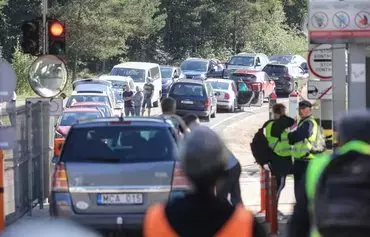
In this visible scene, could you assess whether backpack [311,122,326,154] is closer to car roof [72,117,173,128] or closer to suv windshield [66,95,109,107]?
car roof [72,117,173,128]

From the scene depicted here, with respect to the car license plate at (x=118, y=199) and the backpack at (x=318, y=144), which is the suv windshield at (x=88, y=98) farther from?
the car license plate at (x=118, y=199)

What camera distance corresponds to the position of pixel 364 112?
4.79 meters

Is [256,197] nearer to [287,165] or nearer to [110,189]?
[287,165]

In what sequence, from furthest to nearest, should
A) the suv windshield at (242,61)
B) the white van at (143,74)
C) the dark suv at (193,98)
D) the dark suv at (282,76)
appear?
the suv windshield at (242,61)
the dark suv at (282,76)
the white van at (143,74)
the dark suv at (193,98)

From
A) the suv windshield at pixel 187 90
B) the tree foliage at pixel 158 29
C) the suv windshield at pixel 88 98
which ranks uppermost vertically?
the tree foliage at pixel 158 29

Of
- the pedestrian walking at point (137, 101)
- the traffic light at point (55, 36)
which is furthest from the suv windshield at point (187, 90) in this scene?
the traffic light at point (55, 36)

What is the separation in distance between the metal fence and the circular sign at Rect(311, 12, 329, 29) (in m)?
4.33

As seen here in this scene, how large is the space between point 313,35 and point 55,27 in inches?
198

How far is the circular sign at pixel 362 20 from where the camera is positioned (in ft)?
45.8

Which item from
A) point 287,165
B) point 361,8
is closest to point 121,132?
point 287,165

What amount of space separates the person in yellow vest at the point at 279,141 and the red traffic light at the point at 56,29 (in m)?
4.73

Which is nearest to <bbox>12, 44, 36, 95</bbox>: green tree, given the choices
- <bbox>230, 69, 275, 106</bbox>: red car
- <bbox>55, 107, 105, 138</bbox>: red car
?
<bbox>230, 69, 275, 106</bbox>: red car

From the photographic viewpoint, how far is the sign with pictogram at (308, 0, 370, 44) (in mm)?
14008

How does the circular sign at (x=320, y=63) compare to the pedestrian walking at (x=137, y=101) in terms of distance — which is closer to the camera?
the circular sign at (x=320, y=63)
